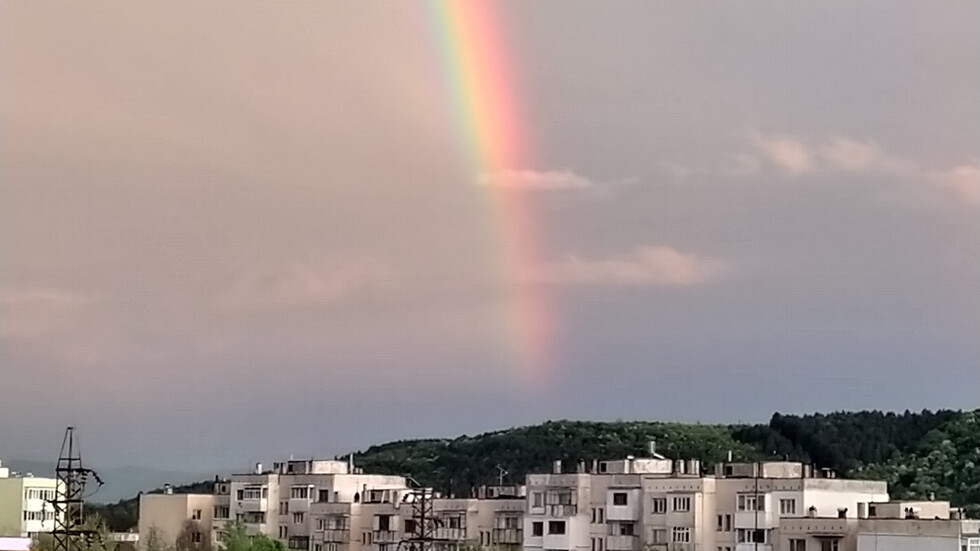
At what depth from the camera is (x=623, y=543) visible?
188 feet

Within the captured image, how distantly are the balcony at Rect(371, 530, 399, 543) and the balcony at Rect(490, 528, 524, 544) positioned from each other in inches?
179

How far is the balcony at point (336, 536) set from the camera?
68.8m

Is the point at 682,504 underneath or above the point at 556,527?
above

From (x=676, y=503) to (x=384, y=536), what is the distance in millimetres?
15674

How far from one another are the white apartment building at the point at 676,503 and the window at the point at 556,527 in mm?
32

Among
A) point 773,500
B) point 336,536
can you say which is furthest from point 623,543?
point 336,536

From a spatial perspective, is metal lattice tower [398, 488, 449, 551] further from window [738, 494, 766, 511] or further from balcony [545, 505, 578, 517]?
window [738, 494, 766, 511]

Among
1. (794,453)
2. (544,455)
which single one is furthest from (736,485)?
(544,455)

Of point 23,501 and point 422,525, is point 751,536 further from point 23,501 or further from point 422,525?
point 23,501

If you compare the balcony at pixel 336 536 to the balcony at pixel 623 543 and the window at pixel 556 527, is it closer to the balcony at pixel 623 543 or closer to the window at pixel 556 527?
the window at pixel 556 527

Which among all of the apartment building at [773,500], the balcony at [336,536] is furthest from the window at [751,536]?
the balcony at [336,536]

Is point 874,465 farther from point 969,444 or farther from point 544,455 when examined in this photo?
point 544,455

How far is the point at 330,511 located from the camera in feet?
230

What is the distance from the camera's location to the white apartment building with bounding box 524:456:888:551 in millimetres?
52219
